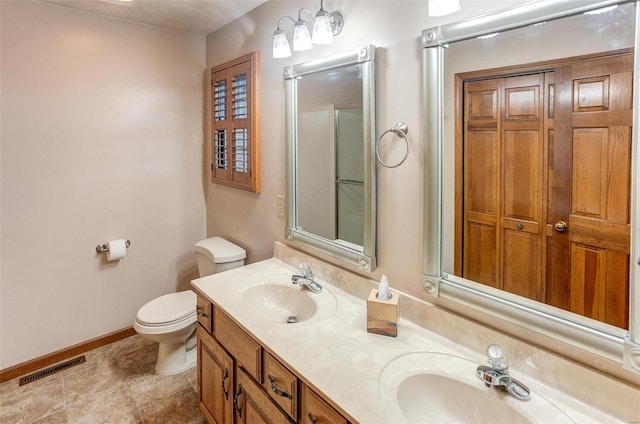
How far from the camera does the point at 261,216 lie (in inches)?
89.9

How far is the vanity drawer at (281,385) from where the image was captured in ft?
3.65

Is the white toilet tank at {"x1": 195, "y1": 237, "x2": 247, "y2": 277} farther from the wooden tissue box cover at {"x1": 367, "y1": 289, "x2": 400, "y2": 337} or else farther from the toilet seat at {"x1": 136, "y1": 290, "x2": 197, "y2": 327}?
the wooden tissue box cover at {"x1": 367, "y1": 289, "x2": 400, "y2": 337}

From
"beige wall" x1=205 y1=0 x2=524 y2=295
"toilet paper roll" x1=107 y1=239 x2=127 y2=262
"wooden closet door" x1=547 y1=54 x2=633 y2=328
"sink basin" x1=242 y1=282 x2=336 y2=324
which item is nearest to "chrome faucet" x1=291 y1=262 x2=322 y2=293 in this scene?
"sink basin" x1=242 y1=282 x2=336 y2=324

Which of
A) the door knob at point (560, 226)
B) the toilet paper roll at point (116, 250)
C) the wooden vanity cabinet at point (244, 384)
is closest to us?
the door knob at point (560, 226)

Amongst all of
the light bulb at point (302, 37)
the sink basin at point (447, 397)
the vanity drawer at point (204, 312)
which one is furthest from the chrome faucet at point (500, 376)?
the light bulb at point (302, 37)

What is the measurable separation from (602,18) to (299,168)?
1.37 meters

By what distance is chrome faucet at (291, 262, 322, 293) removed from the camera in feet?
5.49

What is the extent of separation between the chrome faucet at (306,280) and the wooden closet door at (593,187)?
977 mm

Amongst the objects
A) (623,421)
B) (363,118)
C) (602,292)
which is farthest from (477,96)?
(623,421)

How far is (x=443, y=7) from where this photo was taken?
1.12m

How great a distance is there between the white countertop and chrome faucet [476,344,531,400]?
21mm

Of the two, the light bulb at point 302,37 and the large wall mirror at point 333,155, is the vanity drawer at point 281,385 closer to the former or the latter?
the large wall mirror at point 333,155

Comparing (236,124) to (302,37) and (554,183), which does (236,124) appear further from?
(554,183)

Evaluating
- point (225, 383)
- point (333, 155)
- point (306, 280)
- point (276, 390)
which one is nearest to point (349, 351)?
point (276, 390)
